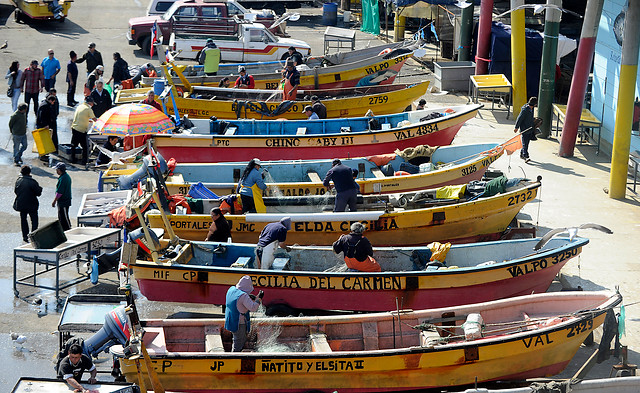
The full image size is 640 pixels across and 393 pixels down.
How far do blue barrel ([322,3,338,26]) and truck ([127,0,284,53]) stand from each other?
21.5ft

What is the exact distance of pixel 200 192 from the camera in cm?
1476

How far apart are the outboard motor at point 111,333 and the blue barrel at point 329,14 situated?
27.0 metres

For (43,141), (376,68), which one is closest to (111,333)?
(43,141)

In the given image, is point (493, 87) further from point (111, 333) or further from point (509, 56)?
point (111, 333)

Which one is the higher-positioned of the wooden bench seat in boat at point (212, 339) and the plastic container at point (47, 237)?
the plastic container at point (47, 237)

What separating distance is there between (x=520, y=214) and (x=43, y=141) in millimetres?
10509

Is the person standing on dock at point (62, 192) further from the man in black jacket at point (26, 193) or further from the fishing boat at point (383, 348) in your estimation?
the fishing boat at point (383, 348)

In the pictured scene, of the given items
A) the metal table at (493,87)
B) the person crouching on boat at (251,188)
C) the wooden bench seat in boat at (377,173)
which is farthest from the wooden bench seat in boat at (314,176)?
the metal table at (493,87)

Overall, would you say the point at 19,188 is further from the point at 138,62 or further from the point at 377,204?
the point at 138,62

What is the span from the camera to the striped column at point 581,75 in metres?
18.9

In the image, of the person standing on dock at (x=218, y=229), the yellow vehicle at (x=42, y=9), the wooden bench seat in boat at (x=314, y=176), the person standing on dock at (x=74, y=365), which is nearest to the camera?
the person standing on dock at (x=74, y=365)

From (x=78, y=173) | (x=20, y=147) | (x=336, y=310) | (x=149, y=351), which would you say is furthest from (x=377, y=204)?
(x=20, y=147)

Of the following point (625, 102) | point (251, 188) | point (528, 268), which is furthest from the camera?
point (625, 102)

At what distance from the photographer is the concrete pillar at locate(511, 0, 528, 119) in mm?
22484
